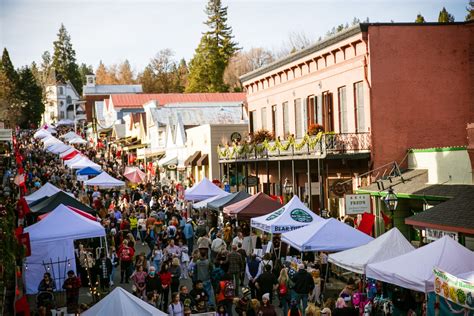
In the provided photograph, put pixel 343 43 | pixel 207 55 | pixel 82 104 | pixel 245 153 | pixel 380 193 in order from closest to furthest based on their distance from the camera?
pixel 380 193
pixel 343 43
pixel 245 153
pixel 207 55
pixel 82 104

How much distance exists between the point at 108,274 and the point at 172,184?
31952mm

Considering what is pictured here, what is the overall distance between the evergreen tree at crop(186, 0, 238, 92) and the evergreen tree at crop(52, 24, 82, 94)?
71.0 m

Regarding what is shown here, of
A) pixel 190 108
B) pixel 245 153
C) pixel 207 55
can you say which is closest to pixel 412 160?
pixel 245 153

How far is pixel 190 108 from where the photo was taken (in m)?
61.6

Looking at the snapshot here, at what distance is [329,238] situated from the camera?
1895cm

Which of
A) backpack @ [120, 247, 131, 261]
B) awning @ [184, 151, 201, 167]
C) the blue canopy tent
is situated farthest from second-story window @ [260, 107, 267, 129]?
backpack @ [120, 247, 131, 261]

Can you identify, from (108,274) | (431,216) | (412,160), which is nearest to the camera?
(431,216)

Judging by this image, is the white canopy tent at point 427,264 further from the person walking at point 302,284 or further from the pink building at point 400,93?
the pink building at point 400,93

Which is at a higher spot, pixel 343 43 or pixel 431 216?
pixel 343 43

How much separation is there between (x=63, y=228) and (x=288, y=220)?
638 cm

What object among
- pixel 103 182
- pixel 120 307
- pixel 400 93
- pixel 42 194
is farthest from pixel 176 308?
pixel 103 182

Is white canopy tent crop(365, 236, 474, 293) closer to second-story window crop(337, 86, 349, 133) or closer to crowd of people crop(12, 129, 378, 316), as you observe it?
crowd of people crop(12, 129, 378, 316)

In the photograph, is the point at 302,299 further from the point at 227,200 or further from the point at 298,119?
the point at 298,119

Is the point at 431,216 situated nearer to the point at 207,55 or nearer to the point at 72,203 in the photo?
the point at 72,203
